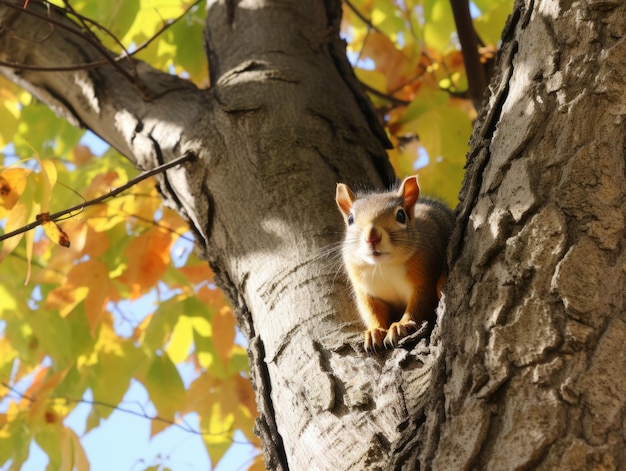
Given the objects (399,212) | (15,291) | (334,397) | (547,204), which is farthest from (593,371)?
(15,291)

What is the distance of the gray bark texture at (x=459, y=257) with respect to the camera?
1.72 meters

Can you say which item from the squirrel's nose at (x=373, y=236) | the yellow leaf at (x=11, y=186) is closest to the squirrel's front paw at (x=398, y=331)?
the squirrel's nose at (x=373, y=236)

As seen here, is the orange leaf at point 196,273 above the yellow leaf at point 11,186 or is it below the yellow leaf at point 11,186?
above

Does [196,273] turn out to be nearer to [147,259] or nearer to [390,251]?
[147,259]

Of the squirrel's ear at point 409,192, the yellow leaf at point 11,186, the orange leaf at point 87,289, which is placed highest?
the orange leaf at point 87,289

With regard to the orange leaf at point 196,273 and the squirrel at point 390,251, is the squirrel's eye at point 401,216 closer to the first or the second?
the squirrel at point 390,251

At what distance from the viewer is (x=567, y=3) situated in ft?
7.32

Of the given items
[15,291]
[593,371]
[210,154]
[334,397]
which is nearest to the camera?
[593,371]

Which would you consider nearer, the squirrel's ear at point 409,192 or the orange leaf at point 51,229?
the orange leaf at point 51,229

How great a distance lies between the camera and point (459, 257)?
7.06 ft

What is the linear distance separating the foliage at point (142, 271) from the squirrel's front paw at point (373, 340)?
1766mm

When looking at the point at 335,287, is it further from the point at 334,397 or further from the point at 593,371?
the point at 593,371

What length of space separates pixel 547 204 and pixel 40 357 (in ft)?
13.9

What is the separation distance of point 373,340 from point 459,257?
412 mm
